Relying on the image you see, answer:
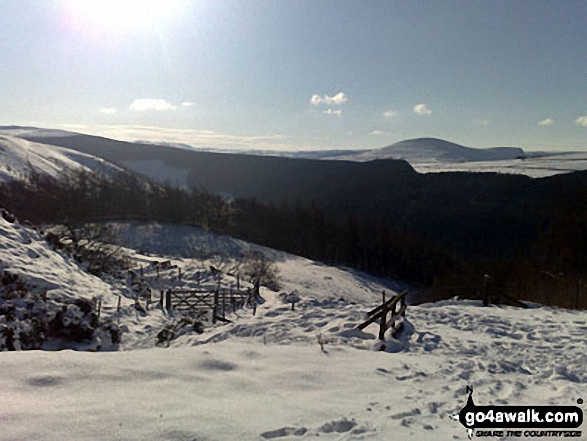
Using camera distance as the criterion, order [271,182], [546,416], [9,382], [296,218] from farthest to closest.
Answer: [271,182] → [296,218] → [546,416] → [9,382]

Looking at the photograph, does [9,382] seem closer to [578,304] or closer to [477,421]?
[477,421]

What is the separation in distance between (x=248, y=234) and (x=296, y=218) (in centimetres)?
1201

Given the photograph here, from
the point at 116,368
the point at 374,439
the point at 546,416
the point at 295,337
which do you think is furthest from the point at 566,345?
the point at 116,368

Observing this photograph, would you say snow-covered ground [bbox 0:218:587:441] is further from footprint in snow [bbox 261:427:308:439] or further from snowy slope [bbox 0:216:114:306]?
snowy slope [bbox 0:216:114:306]

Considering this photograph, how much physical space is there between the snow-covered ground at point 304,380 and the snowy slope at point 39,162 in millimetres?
81588

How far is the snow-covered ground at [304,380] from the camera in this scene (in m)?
4.49

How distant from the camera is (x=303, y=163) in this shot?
6644 inches

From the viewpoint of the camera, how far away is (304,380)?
6586 mm

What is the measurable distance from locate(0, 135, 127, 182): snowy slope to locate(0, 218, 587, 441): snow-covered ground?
81588mm

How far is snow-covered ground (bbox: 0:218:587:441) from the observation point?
4492 millimetres

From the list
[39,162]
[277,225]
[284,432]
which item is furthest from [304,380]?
[39,162]

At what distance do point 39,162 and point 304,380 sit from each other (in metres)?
117

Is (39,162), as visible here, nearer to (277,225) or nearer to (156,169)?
(277,225)

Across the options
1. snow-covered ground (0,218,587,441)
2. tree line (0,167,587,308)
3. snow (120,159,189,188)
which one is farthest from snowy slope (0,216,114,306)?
snow (120,159,189,188)
